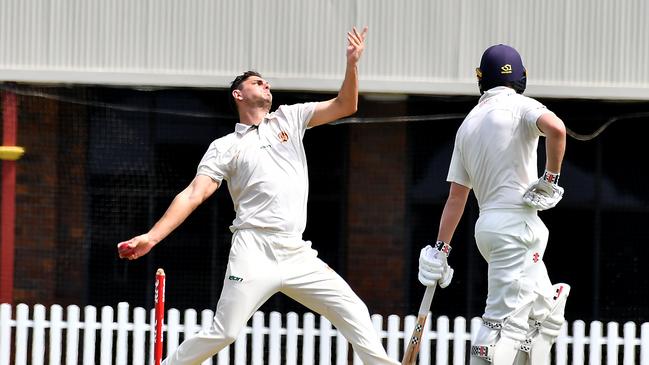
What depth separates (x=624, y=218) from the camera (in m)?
11.1

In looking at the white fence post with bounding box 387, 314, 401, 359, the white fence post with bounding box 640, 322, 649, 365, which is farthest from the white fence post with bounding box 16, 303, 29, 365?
the white fence post with bounding box 640, 322, 649, 365

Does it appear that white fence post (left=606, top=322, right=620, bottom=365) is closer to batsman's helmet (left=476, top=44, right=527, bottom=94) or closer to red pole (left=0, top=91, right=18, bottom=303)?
batsman's helmet (left=476, top=44, right=527, bottom=94)

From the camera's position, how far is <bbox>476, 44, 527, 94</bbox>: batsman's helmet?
6258mm

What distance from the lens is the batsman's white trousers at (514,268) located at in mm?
6074

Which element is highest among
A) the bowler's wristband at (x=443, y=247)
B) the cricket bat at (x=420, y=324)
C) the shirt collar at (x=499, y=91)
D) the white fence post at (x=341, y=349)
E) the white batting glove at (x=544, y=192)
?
the shirt collar at (x=499, y=91)

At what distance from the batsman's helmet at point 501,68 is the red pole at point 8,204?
5170mm

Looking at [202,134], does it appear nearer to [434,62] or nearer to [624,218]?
[434,62]

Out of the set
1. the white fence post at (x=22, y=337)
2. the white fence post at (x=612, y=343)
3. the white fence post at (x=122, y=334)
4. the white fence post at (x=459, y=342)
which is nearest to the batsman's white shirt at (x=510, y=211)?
the white fence post at (x=459, y=342)

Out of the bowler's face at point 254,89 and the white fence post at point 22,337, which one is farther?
the white fence post at point 22,337

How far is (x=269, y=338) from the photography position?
9.41 metres

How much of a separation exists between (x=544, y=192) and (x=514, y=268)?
0.40m

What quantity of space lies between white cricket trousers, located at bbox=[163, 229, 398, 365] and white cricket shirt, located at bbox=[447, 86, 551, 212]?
1.18m

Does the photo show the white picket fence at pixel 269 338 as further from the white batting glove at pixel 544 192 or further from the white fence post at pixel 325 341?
the white batting glove at pixel 544 192

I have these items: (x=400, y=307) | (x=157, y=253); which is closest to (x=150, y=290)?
(x=157, y=253)
